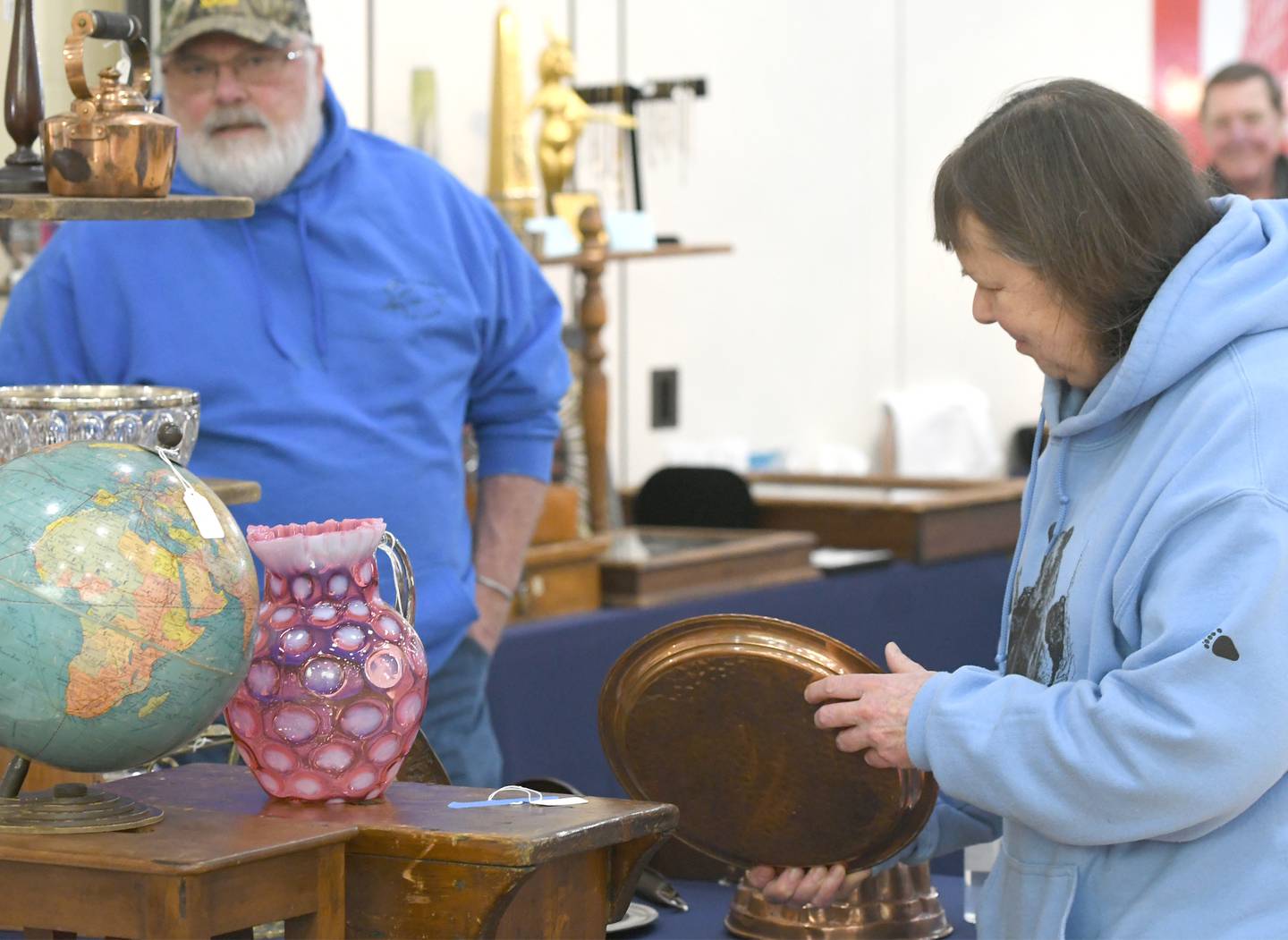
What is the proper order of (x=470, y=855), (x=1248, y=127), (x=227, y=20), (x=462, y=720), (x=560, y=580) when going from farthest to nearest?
(x=1248, y=127) < (x=560, y=580) < (x=462, y=720) < (x=227, y=20) < (x=470, y=855)

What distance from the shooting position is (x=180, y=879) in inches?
52.9

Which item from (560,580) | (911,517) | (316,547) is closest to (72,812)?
(316,547)

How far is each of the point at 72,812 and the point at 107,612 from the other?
168 millimetres

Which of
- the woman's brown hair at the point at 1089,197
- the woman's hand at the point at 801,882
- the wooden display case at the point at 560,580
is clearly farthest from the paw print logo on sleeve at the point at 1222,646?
the wooden display case at the point at 560,580

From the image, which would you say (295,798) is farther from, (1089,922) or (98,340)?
(98,340)

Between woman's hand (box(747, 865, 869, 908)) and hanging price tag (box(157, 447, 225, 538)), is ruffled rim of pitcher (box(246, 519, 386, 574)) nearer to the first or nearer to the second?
hanging price tag (box(157, 447, 225, 538))

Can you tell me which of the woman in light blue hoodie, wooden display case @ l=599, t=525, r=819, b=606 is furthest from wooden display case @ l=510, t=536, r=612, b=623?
the woman in light blue hoodie

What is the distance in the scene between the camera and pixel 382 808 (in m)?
1.58

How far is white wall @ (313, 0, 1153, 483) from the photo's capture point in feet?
15.0

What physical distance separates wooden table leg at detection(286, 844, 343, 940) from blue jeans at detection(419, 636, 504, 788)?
1361 millimetres

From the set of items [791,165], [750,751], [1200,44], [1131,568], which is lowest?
[750,751]

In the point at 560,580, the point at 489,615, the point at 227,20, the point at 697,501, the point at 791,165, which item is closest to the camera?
the point at 227,20

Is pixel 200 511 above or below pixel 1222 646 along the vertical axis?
above

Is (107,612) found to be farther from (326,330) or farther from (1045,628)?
(326,330)
